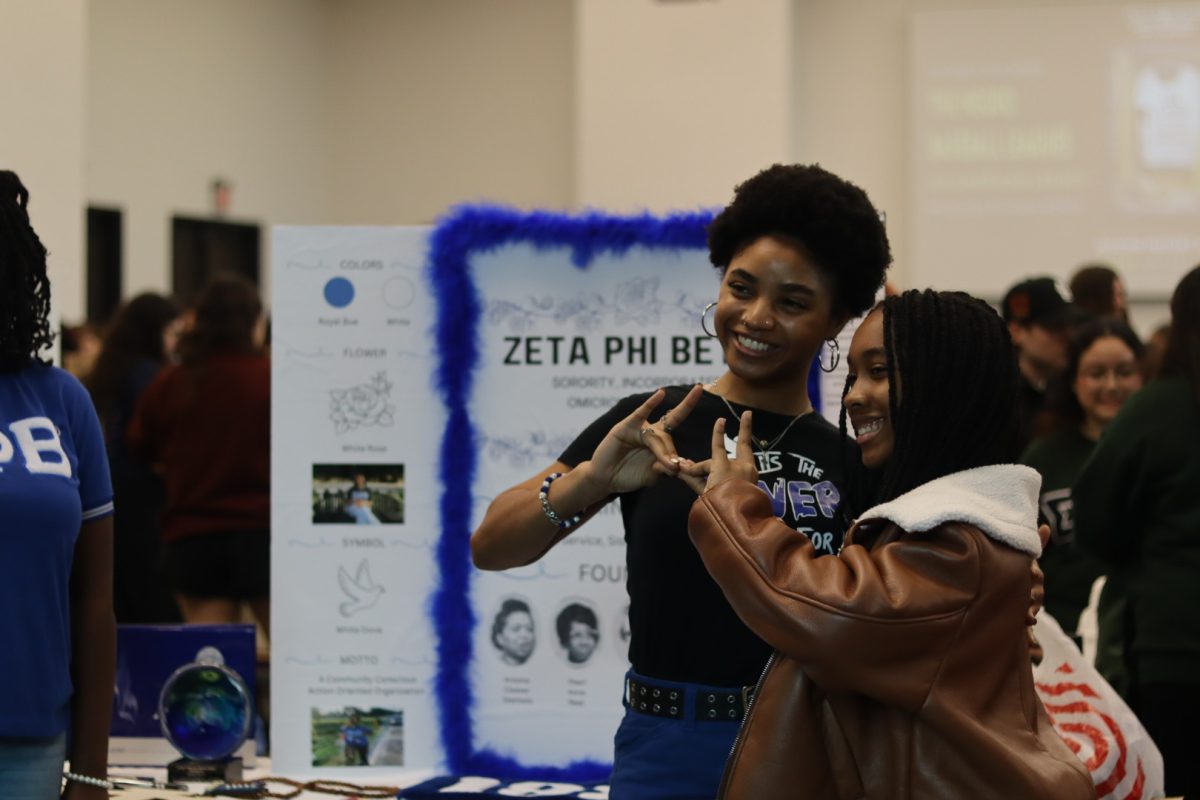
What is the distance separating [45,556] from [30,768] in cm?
29

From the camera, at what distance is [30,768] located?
2.12 meters

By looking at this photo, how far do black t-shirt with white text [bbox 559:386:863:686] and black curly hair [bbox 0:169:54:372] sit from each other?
0.81 m

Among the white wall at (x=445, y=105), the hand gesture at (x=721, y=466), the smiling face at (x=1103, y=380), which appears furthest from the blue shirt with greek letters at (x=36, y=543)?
the white wall at (x=445, y=105)

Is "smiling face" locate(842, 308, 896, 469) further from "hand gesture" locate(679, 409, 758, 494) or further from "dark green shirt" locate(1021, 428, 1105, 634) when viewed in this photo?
"dark green shirt" locate(1021, 428, 1105, 634)

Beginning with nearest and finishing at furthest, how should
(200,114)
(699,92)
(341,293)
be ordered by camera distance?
(341,293)
(699,92)
(200,114)

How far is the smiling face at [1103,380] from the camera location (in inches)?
154

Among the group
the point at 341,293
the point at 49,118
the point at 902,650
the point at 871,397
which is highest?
the point at 49,118

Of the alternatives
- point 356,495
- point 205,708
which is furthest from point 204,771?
point 356,495

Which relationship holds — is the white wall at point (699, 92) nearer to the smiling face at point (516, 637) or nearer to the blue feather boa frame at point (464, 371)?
the blue feather boa frame at point (464, 371)

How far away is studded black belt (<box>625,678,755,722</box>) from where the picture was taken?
6.68ft

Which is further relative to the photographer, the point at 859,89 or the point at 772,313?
the point at 859,89

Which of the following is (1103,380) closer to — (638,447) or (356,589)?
(356,589)

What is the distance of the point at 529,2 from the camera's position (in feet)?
37.6

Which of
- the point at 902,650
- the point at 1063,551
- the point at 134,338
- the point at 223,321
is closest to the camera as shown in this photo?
the point at 902,650
